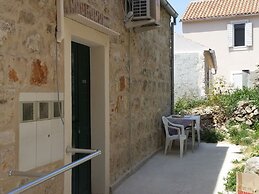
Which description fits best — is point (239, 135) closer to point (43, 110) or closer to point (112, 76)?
point (112, 76)

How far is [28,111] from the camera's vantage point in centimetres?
326

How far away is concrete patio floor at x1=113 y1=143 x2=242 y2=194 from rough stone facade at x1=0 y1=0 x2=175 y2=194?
0.92ft

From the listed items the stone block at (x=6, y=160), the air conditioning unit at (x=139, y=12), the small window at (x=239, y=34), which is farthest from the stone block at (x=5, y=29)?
the small window at (x=239, y=34)

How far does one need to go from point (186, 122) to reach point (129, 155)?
116 inches

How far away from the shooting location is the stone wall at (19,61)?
2.90 meters

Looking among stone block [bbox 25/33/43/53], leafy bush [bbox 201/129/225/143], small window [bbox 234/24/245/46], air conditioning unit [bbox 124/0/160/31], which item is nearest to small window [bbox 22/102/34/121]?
stone block [bbox 25/33/43/53]

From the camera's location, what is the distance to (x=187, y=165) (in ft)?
24.9

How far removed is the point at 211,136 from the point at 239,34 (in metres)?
11.5

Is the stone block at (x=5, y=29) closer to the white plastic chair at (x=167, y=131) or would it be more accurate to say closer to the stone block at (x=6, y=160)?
the stone block at (x=6, y=160)

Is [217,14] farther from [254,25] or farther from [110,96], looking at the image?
[110,96]

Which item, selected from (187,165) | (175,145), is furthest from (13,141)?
(175,145)

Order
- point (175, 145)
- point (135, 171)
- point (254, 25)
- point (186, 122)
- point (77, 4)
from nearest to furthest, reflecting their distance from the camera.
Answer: point (77, 4) → point (135, 171) → point (186, 122) → point (175, 145) → point (254, 25)

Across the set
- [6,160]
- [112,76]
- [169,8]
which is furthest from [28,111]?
[169,8]

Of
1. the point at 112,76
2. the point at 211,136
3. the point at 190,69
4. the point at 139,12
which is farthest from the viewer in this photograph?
the point at 190,69
